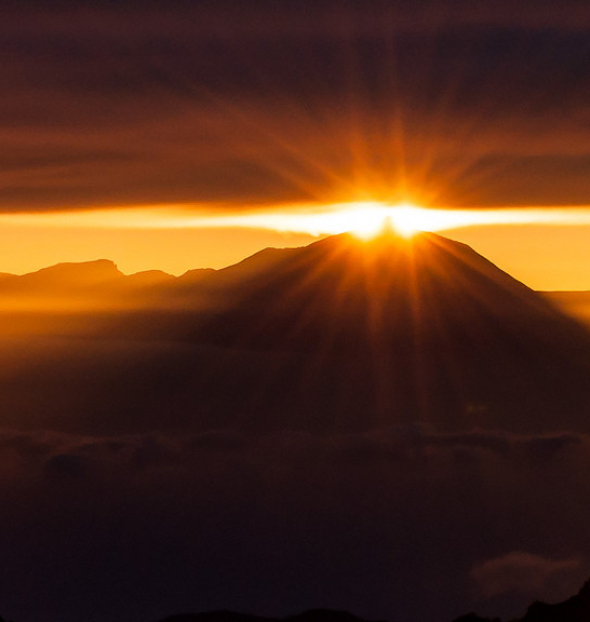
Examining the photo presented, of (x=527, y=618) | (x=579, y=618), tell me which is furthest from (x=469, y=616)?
(x=579, y=618)

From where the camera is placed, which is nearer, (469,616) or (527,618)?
(527,618)

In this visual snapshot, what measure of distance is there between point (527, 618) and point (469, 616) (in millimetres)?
24676

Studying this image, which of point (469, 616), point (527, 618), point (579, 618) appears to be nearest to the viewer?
point (579, 618)

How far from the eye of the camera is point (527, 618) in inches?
6245

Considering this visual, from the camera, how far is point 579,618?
148500 mm

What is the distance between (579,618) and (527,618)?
11.4m

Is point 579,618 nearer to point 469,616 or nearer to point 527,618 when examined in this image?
point 527,618

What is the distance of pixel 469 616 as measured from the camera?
182250 mm

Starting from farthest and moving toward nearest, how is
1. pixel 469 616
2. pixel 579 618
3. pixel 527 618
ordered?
1. pixel 469 616
2. pixel 527 618
3. pixel 579 618

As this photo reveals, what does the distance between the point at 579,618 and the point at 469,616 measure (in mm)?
35831

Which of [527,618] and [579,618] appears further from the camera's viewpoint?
[527,618]
